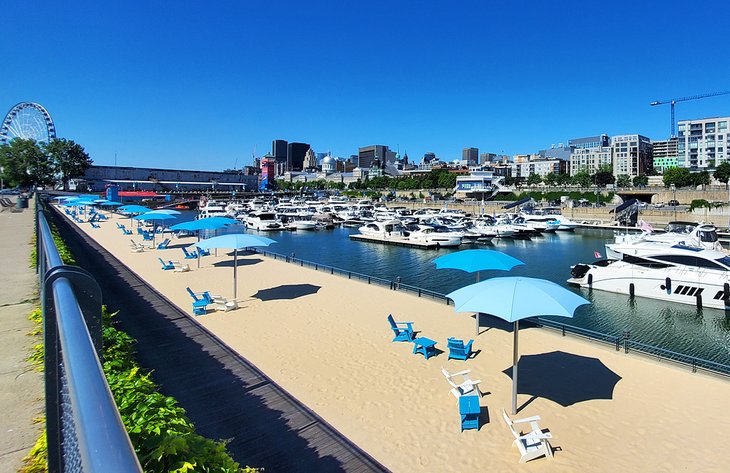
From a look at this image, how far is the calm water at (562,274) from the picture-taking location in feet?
69.1

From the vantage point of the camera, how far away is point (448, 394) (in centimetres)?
1085

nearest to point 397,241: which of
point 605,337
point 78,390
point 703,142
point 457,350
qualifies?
point 605,337

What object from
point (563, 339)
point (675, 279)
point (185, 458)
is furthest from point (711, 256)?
point (185, 458)

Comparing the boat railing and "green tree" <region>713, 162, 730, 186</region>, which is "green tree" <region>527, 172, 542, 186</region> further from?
the boat railing

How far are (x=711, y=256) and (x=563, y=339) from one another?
1604 centimetres

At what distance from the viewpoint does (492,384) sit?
11.6 m

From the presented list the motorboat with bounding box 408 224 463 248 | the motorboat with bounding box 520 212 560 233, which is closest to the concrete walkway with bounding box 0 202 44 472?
the motorboat with bounding box 408 224 463 248

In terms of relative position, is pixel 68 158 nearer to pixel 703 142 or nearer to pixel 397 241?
pixel 397 241

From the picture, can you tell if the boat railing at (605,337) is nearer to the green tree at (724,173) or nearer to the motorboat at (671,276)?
the motorboat at (671,276)

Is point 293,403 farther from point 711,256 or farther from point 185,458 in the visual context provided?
point 711,256

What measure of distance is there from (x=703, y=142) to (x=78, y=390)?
220298 mm

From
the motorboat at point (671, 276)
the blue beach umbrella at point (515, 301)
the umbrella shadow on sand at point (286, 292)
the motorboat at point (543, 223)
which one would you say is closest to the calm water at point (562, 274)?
the motorboat at point (671, 276)

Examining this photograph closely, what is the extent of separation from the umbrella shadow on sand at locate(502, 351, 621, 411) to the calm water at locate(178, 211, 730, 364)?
29.1ft

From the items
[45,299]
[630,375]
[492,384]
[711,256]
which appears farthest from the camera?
[711,256]
